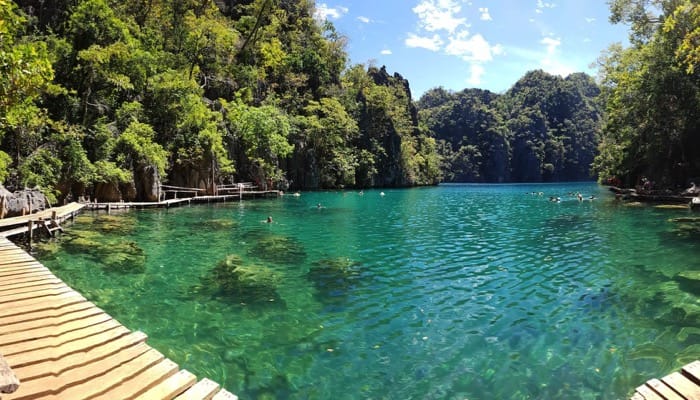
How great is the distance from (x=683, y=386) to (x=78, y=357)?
6.57 m

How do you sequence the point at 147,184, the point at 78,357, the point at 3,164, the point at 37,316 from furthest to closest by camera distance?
1. the point at 147,184
2. the point at 3,164
3. the point at 37,316
4. the point at 78,357

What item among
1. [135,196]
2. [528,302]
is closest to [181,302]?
[528,302]

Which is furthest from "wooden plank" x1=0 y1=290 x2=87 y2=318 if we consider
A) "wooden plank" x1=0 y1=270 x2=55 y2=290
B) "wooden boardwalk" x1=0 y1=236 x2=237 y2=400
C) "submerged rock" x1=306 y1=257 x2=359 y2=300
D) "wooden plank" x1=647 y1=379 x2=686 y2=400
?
"wooden plank" x1=647 y1=379 x2=686 y2=400

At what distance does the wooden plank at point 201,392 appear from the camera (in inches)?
162

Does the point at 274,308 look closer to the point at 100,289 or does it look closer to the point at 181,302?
the point at 181,302

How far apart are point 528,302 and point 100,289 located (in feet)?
32.4

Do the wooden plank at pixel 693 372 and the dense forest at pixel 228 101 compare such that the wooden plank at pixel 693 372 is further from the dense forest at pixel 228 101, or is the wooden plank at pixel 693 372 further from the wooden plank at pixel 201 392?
the dense forest at pixel 228 101

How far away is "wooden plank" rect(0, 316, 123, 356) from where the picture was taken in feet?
15.7

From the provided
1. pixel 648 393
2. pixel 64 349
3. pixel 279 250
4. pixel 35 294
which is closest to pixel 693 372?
pixel 648 393

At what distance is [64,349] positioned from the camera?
491 centimetres

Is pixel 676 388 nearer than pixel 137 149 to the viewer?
Yes

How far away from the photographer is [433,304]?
9.27 m

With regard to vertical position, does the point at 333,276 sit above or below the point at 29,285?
below

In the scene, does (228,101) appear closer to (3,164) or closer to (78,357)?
(3,164)
